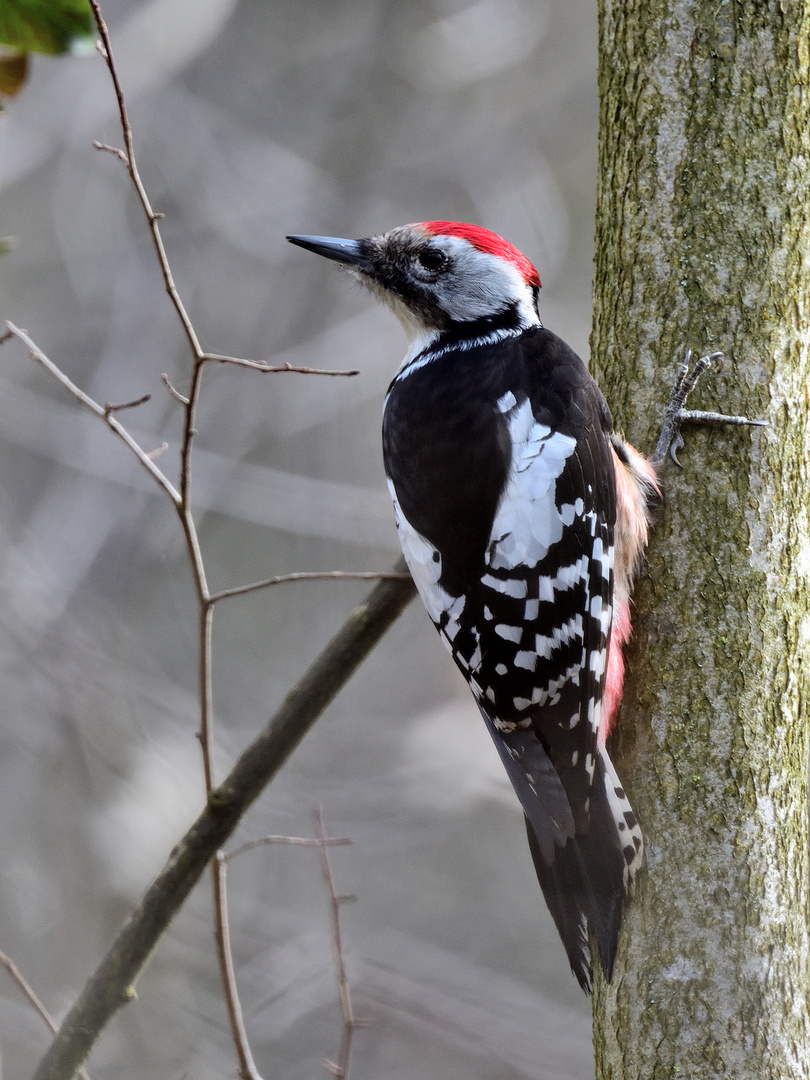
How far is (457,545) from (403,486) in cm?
22

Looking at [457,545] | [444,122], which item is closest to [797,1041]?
[457,545]

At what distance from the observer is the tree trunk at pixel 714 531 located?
2.00 meters

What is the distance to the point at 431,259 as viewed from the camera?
2.95m

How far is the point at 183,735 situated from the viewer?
6164mm

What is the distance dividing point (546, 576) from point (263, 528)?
5617 millimetres

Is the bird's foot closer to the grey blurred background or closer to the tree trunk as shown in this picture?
the tree trunk

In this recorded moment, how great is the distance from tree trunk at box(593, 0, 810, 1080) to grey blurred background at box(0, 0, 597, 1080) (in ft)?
12.7

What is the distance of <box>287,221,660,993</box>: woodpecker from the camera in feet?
7.38

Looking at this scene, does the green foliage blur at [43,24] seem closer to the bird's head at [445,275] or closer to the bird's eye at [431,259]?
the bird's head at [445,275]

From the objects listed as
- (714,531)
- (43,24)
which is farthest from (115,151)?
(714,531)

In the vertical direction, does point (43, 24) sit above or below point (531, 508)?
above

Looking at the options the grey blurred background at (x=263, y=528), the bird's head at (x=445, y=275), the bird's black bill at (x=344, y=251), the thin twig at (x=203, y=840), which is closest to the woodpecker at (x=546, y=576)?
the thin twig at (x=203, y=840)

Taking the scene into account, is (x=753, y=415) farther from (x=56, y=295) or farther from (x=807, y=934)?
(x=56, y=295)

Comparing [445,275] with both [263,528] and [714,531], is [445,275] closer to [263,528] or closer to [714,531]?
[714,531]
